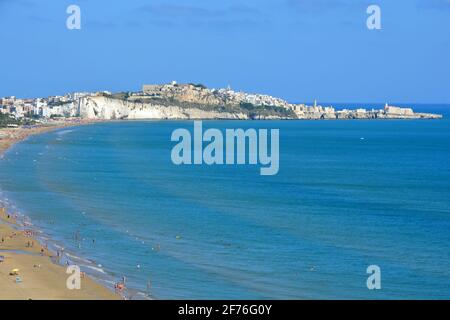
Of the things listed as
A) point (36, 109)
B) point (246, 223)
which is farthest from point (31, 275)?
point (36, 109)

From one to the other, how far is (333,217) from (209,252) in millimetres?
9915

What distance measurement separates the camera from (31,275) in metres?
26.4

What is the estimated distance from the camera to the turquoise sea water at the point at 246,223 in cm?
2633

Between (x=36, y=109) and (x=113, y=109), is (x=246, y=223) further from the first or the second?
(x=113, y=109)

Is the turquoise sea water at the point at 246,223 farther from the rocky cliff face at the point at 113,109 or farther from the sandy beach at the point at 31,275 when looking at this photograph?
the rocky cliff face at the point at 113,109

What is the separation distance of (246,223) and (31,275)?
12.6 metres

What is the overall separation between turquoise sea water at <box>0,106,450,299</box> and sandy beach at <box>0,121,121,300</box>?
1037 mm

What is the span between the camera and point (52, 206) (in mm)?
42094

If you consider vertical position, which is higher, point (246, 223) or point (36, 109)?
point (36, 109)

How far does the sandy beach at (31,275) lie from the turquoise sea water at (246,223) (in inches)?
40.8
